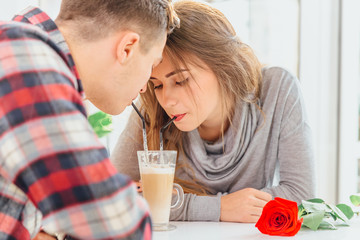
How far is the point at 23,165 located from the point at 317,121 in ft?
7.61

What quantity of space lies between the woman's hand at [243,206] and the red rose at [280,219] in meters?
0.16

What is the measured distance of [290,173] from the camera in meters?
1.57

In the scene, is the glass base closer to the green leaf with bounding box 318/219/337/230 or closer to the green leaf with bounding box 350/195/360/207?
the green leaf with bounding box 318/219/337/230

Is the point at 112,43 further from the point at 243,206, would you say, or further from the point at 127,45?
the point at 243,206

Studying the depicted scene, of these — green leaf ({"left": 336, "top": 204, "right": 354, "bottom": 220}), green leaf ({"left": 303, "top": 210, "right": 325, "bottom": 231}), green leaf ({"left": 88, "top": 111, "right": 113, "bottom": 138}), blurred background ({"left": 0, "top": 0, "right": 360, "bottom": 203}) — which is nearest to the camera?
green leaf ({"left": 303, "top": 210, "right": 325, "bottom": 231})

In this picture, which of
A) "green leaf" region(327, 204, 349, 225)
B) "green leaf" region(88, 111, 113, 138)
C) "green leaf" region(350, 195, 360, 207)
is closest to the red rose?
"green leaf" region(327, 204, 349, 225)

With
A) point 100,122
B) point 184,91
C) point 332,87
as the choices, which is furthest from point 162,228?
point 332,87

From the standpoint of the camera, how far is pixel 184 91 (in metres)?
1.51

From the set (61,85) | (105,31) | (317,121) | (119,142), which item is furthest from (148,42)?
(317,121)

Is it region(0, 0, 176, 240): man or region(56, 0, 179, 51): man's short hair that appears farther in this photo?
region(56, 0, 179, 51): man's short hair

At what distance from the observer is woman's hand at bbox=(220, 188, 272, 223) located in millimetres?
1291

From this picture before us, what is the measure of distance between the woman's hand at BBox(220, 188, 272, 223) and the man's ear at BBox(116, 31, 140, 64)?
0.58m

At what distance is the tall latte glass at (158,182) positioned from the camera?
120 cm

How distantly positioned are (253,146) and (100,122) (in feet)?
2.44
